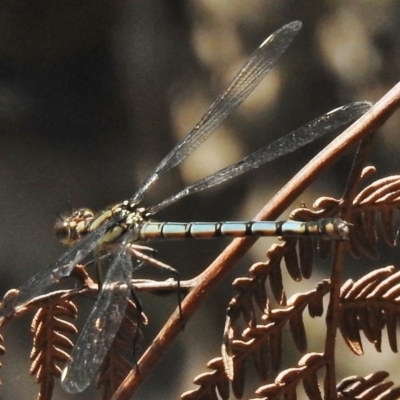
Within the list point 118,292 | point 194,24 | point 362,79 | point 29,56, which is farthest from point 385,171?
point 118,292

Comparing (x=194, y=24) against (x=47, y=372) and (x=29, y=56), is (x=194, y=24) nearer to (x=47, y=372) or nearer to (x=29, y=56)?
(x=29, y=56)

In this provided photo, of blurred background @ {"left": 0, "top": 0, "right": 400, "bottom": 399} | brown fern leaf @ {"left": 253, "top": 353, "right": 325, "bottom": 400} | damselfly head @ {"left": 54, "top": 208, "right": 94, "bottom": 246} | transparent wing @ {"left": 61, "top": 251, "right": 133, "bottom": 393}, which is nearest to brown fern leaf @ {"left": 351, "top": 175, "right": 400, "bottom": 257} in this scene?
brown fern leaf @ {"left": 253, "top": 353, "right": 325, "bottom": 400}

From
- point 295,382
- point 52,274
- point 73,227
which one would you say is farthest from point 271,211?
point 73,227

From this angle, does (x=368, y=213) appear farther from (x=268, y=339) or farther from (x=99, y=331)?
(x=99, y=331)

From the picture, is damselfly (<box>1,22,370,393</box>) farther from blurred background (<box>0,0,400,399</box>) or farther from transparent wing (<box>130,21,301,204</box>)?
blurred background (<box>0,0,400,399</box>)

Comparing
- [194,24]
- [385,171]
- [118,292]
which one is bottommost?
[118,292]

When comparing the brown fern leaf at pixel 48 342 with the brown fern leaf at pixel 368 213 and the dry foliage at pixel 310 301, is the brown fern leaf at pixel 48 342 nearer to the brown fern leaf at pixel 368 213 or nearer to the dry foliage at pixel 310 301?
the dry foliage at pixel 310 301
